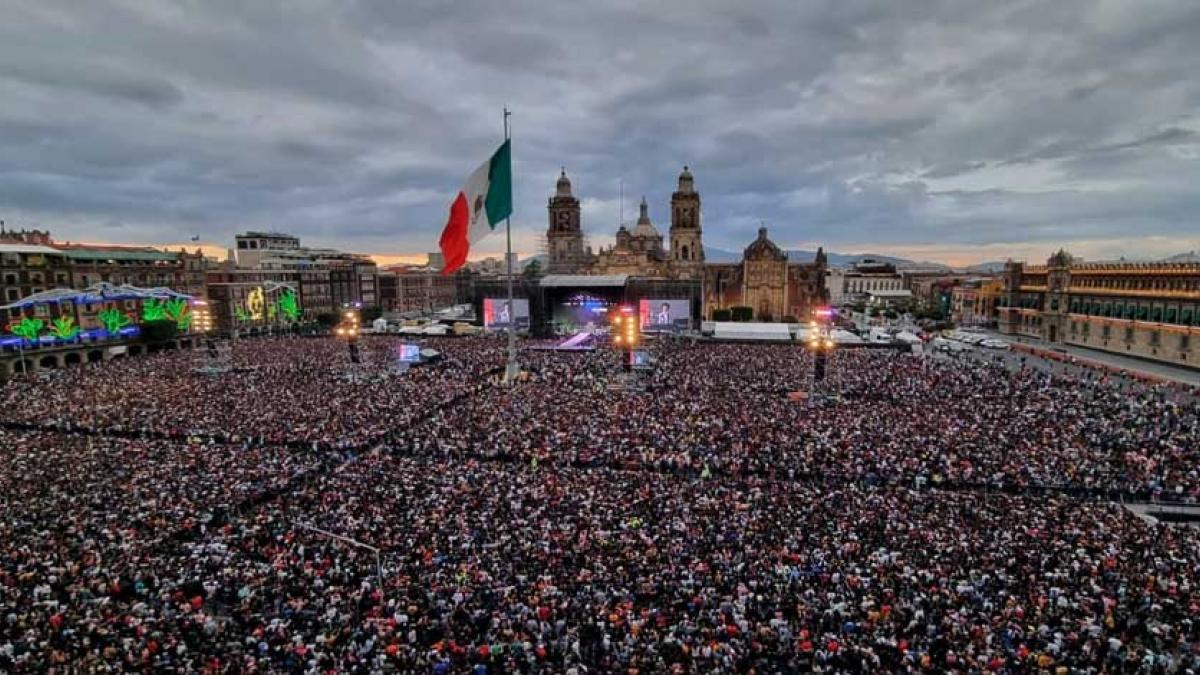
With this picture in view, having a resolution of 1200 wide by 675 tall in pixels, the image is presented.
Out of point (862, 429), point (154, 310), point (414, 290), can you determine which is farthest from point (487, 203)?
point (414, 290)

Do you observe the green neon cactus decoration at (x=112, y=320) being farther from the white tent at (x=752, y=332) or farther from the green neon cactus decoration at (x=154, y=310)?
the white tent at (x=752, y=332)

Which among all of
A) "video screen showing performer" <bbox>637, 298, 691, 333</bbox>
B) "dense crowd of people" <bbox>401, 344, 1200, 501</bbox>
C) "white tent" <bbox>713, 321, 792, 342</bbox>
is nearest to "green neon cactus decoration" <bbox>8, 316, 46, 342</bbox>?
"dense crowd of people" <bbox>401, 344, 1200, 501</bbox>

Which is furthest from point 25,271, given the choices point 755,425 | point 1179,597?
point 1179,597

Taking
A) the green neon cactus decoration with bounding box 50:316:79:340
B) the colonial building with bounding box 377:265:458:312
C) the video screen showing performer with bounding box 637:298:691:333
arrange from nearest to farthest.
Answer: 1. the green neon cactus decoration with bounding box 50:316:79:340
2. the video screen showing performer with bounding box 637:298:691:333
3. the colonial building with bounding box 377:265:458:312

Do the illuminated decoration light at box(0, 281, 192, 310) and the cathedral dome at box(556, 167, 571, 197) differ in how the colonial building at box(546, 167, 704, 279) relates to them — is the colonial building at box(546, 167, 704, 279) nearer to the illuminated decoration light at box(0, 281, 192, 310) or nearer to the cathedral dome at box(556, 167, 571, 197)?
the cathedral dome at box(556, 167, 571, 197)

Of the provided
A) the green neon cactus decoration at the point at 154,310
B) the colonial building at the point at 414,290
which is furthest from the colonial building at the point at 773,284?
the green neon cactus decoration at the point at 154,310

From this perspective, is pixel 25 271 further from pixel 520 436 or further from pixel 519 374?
pixel 520 436
